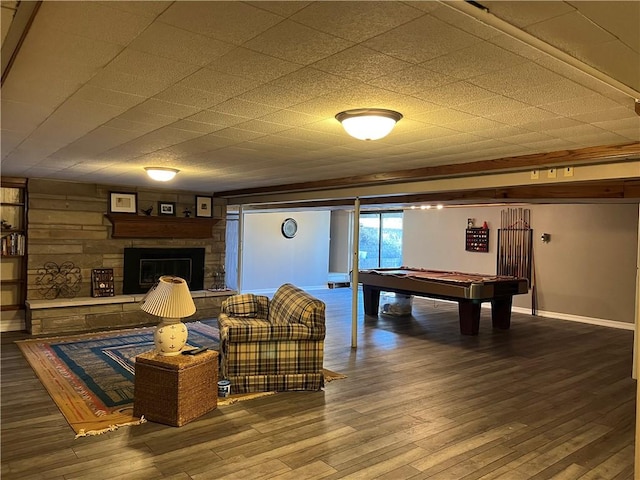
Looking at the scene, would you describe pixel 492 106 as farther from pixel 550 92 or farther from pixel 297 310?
pixel 297 310

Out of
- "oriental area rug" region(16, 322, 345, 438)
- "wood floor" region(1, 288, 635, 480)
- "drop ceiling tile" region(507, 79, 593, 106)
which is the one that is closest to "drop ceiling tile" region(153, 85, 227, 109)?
"drop ceiling tile" region(507, 79, 593, 106)

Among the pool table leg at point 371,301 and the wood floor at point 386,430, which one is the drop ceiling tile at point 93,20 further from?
the pool table leg at point 371,301

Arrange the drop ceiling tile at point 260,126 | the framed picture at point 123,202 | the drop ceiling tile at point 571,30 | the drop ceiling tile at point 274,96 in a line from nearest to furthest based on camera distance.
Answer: the drop ceiling tile at point 571,30, the drop ceiling tile at point 274,96, the drop ceiling tile at point 260,126, the framed picture at point 123,202

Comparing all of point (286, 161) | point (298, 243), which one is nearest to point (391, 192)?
point (286, 161)

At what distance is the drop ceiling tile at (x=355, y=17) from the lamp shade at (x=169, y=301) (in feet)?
8.67

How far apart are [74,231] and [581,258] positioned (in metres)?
8.53

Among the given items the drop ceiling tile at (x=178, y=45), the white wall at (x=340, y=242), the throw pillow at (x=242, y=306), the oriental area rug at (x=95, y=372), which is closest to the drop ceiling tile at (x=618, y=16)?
the drop ceiling tile at (x=178, y=45)

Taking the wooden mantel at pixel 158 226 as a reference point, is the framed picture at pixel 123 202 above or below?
above

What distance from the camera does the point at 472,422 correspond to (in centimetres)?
378

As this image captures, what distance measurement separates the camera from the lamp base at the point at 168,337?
3.70 m

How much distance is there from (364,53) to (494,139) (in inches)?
77.9

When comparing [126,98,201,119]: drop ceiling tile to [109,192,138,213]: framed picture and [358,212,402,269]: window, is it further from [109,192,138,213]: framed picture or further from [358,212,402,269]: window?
[358,212,402,269]: window

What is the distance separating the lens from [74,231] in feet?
23.7

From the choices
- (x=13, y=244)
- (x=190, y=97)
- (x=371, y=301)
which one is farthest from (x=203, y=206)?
(x=190, y=97)
